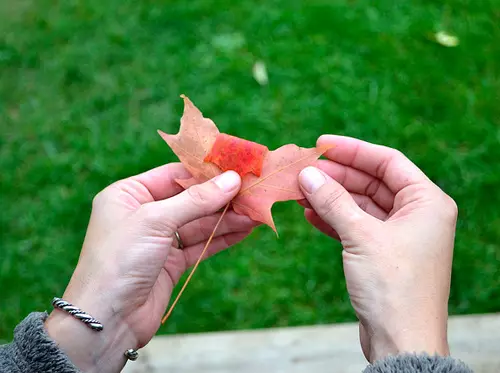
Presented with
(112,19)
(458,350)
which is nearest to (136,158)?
(112,19)

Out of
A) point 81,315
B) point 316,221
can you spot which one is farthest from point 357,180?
point 81,315

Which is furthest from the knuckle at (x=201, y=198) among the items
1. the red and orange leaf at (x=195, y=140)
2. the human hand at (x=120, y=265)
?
the red and orange leaf at (x=195, y=140)

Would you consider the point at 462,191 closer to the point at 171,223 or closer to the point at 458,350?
the point at 458,350

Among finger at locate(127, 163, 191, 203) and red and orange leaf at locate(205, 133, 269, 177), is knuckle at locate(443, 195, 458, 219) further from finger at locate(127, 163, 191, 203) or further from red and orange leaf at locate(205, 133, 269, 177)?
finger at locate(127, 163, 191, 203)

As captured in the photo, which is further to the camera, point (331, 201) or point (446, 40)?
point (446, 40)

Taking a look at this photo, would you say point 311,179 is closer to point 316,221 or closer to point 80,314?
point 316,221

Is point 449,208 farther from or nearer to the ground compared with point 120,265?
nearer to the ground
